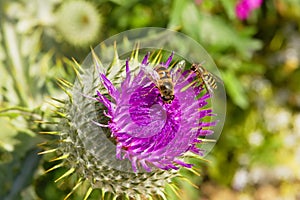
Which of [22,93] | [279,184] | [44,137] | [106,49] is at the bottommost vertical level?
[279,184]

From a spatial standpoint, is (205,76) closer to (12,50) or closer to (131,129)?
(131,129)

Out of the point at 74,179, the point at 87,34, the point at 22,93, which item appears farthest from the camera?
the point at 87,34

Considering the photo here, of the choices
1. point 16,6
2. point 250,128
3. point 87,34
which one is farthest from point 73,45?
point 250,128

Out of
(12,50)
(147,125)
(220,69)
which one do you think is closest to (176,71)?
(147,125)

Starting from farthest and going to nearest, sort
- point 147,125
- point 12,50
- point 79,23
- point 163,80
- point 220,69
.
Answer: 1. point 220,69
2. point 79,23
3. point 12,50
4. point 147,125
5. point 163,80

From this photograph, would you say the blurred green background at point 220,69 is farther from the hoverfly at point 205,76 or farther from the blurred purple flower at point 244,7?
the hoverfly at point 205,76

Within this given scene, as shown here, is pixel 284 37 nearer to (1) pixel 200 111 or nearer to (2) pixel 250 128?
(2) pixel 250 128

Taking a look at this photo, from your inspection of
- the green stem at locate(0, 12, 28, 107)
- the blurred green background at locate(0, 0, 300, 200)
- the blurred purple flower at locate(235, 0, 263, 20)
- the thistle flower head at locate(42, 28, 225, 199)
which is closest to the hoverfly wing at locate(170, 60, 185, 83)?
the thistle flower head at locate(42, 28, 225, 199)
